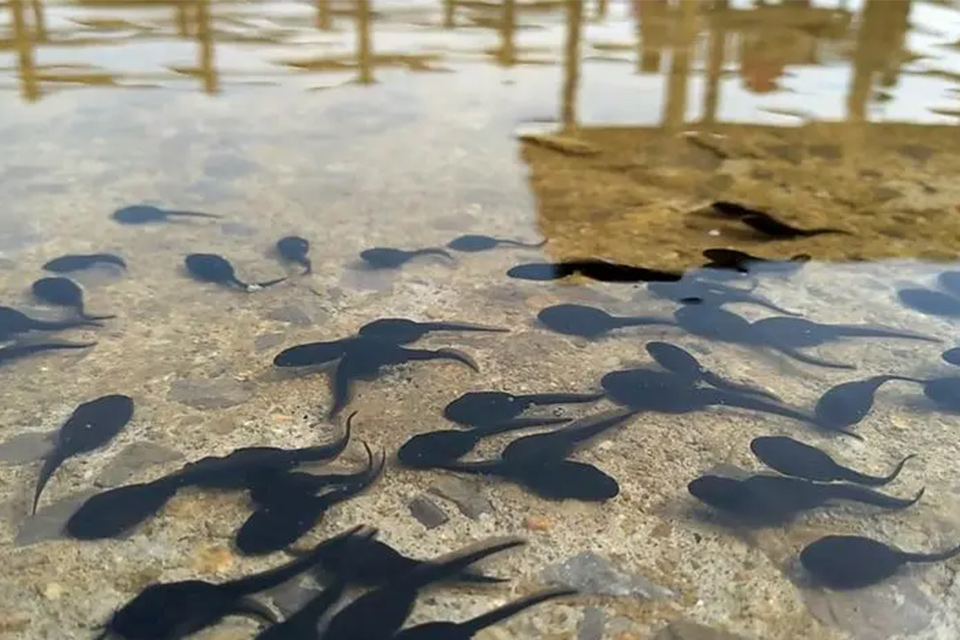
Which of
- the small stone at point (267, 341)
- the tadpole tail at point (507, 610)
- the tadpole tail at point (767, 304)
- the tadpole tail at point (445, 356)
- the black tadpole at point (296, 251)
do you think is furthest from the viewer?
the black tadpole at point (296, 251)

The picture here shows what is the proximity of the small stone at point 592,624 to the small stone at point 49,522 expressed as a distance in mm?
1575

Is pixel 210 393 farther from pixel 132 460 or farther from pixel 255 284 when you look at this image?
pixel 255 284

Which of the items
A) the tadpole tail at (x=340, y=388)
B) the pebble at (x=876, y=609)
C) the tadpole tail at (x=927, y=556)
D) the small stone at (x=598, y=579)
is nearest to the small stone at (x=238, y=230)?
the tadpole tail at (x=340, y=388)

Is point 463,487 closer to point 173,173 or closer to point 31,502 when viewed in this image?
point 31,502

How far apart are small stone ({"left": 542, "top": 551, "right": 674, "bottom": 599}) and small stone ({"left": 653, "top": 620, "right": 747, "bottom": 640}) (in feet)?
0.40

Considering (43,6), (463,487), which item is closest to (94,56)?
(43,6)

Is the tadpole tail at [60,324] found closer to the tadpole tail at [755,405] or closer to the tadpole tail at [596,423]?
the tadpole tail at [596,423]

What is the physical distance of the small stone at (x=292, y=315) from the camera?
4.15 m

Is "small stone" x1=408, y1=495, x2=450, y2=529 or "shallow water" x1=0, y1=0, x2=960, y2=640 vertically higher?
"shallow water" x1=0, y1=0, x2=960, y2=640

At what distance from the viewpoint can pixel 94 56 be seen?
8.05 meters

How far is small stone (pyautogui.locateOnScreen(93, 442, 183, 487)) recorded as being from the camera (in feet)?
10.4

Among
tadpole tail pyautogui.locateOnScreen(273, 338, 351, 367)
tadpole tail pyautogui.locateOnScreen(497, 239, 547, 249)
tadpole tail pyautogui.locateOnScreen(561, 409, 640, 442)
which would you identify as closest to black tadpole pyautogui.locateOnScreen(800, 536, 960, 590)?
tadpole tail pyautogui.locateOnScreen(561, 409, 640, 442)

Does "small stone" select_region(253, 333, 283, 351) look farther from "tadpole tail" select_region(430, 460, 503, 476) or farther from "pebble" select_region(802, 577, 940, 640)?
"pebble" select_region(802, 577, 940, 640)

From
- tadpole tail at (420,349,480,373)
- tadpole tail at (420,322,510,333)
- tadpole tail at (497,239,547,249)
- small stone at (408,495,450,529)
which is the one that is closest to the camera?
small stone at (408,495,450,529)
